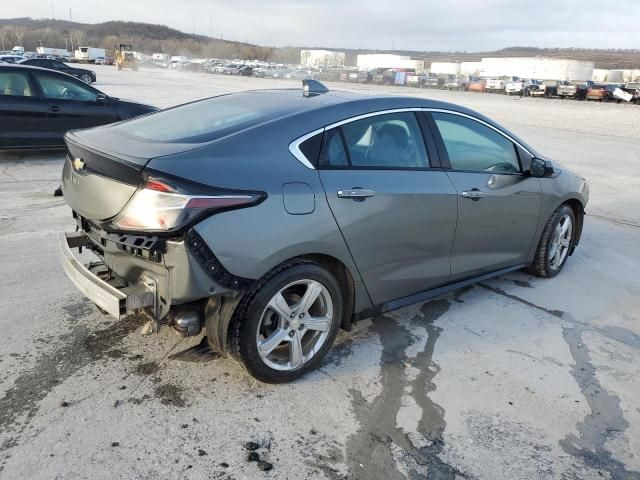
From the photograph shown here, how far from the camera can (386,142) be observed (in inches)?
140

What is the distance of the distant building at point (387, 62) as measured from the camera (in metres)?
134

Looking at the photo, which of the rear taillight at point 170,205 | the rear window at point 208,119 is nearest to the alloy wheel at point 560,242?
the rear window at point 208,119

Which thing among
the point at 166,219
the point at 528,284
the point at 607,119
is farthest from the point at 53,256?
the point at 607,119

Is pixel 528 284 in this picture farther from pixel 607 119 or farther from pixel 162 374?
pixel 607 119

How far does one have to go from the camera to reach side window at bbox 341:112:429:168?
3377 millimetres

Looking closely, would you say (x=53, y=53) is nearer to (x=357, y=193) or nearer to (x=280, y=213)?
(x=357, y=193)

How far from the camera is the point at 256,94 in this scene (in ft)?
13.4

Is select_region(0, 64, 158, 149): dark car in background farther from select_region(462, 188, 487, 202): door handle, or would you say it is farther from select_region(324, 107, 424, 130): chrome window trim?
select_region(462, 188, 487, 202): door handle

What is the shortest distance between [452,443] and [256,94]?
2690mm

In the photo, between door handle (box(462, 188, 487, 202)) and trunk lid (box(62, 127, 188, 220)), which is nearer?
trunk lid (box(62, 127, 188, 220))

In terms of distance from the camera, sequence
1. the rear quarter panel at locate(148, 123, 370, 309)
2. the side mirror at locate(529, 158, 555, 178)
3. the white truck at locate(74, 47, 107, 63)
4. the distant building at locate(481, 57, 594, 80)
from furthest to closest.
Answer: the distant building at locate(481, 57, 594, 80) → the white truck at locate(74, 47, 107, 63) → the side mirror at locate(529, 158, 555, 178) → the rear quarter panel at locate(148, 123, 370, 309)

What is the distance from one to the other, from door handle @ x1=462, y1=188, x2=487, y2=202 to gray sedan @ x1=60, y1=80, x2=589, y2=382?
0.05 ft

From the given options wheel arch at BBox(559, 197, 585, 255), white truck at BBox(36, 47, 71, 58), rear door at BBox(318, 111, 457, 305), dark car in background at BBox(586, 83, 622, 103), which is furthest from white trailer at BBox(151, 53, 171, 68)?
rear door at BBox(318, 111, 457, 305)

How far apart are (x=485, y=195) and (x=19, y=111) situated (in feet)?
25.8
